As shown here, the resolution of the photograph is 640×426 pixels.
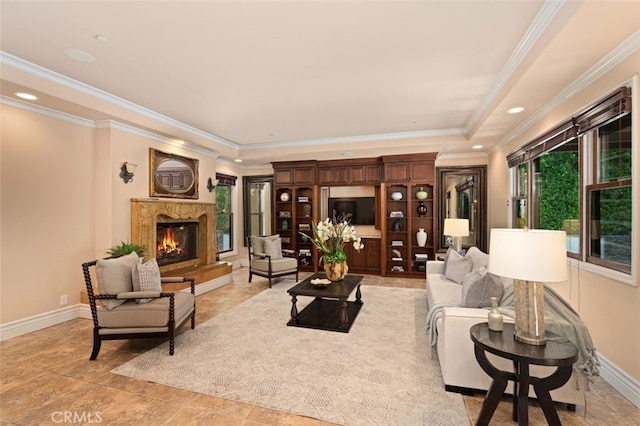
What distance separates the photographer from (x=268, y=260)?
18.9ft

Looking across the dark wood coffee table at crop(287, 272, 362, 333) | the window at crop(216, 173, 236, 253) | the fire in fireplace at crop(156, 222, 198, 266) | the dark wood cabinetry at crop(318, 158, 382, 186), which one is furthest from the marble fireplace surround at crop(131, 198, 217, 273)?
the dark wood cabinetry at crop(318, 158, 382, 186)

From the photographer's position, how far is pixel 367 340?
3.36 meters

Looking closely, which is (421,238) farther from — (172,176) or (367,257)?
(172,176)

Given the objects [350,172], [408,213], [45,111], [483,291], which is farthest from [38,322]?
[408,213]

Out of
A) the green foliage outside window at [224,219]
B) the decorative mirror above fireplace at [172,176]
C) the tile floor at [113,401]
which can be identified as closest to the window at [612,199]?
the tile floor at [113,401]

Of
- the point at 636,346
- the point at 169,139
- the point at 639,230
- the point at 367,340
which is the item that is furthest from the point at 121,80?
the point at 636,346

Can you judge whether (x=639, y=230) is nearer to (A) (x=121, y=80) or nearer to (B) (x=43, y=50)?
(A) (x=121, y=80)

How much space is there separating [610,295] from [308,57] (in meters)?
3.46

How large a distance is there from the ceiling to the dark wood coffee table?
2502mm

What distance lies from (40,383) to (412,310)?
13.7 ft

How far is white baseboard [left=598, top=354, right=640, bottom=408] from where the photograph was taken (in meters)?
2.26

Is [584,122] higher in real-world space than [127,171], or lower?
higher

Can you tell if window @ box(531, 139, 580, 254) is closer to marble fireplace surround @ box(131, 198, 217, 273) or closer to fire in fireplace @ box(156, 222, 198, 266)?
marble fireplace surround @ box(131, 198, 217, 273)

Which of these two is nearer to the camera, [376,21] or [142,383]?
[376,21]
